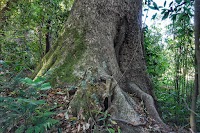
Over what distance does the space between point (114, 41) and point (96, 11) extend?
A: 719mm

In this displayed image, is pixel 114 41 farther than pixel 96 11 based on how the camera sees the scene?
Yes

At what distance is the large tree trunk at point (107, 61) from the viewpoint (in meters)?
3.07

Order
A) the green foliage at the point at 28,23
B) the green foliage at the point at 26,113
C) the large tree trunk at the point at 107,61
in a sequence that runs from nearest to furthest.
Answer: the green foliage at the point at 26,113 → the large tree trunk at the point at 107,61 → the green foliage at the point at 28,23

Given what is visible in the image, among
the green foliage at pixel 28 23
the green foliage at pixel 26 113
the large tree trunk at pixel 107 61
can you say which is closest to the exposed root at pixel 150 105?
the large tree trunk at pixel 107 61

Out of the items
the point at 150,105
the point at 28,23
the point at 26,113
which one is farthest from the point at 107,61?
the point at 28,23

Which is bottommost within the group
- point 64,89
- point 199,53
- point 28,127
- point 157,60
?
point 28,127

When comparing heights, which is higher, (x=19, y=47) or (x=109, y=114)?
(x=19, y=47)

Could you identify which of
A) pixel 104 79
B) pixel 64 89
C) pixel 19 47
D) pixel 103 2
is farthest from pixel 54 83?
pixel 19 47

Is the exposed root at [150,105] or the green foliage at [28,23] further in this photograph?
the green foliage at [28,23]

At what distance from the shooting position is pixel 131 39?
192 inches

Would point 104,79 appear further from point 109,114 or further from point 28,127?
point 28,127

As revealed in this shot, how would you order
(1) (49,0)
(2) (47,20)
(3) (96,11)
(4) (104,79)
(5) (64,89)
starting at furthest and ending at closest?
(2) (47,20) → (1) (49,0) → (3) (96,11) → (5) (64,89) → (4) (104,79)

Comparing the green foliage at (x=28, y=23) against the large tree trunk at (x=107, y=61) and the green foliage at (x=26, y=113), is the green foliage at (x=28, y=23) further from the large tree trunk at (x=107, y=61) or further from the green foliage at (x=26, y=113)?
the green foliage at (x=26, y=113)

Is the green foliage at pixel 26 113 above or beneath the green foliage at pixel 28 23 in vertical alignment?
beneath
